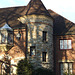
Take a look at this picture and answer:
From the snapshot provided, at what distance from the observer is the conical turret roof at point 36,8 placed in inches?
894

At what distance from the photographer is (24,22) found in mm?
22531

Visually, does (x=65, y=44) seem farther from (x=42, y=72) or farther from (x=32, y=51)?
(x=42, y=72)

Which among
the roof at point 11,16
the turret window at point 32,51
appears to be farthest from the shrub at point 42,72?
the roof at point 11,16

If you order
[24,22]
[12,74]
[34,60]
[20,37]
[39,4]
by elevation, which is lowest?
[12,74]

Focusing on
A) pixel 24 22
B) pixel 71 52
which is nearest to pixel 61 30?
pixel 71 52

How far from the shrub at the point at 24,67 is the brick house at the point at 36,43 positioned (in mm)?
915

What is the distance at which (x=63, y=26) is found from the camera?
1003 inches

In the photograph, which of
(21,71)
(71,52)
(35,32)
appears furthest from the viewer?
(71,52)

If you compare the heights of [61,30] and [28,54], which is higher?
[61,30]

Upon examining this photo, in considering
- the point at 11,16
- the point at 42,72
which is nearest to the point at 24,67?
the point at 42,72

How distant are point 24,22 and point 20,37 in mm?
2087

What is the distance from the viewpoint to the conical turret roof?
22.7 meters

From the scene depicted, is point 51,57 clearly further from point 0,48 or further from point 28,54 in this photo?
point 0,48

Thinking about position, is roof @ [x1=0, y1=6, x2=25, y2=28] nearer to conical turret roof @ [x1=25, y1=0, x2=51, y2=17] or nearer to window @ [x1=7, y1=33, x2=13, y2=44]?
window @ [x1=7, y1=33, x2=13, y2=44]
